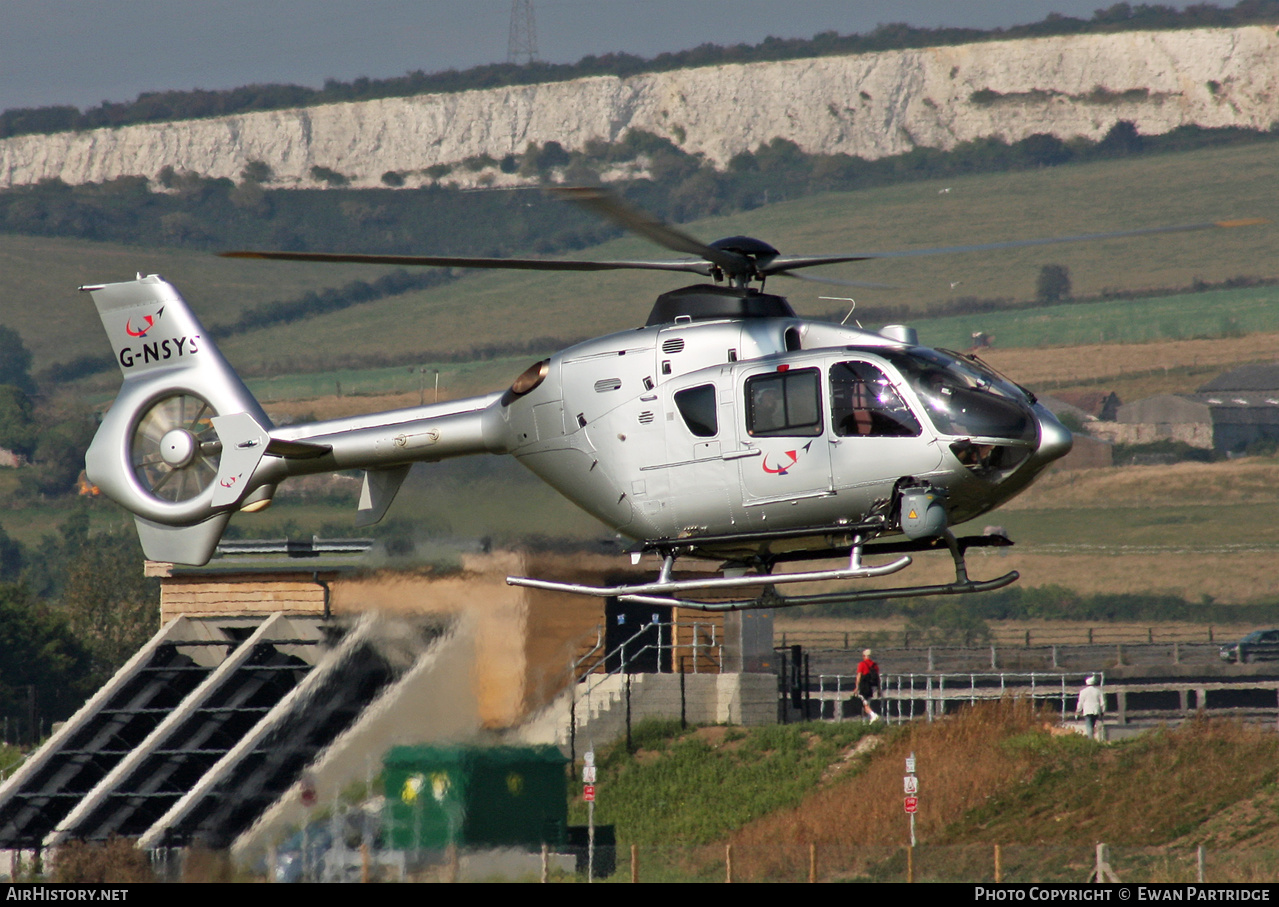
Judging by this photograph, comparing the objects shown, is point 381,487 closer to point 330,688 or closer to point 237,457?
point 237,457

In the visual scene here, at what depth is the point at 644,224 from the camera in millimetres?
15227

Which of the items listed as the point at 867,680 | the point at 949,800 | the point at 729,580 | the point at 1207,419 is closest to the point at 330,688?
the point at 729,580

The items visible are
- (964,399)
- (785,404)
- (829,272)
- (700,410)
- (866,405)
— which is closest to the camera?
(964,399)

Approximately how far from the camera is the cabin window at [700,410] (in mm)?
17375

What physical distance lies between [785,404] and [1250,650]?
40.0 metres

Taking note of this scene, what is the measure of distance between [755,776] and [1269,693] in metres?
23.9

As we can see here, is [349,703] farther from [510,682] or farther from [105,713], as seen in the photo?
[105,713]

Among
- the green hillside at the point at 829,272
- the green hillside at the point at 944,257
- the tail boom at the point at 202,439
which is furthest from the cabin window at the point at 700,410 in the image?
the green hillside at the point at 944,257

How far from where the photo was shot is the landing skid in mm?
16391

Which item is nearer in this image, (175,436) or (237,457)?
(237,457)

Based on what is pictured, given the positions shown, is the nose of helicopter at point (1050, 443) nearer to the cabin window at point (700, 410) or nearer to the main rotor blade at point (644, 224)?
the cabin window at point (700, 410)

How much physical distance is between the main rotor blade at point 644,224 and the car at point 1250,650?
38.5 metres

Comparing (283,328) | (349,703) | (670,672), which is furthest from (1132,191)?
(349,703)

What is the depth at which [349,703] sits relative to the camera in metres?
23.5
